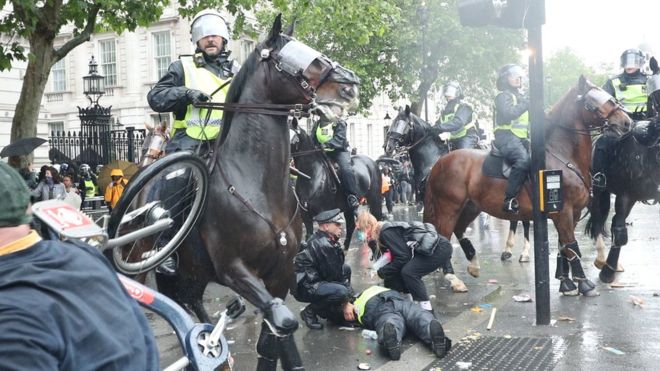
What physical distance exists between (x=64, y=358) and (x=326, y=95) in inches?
137

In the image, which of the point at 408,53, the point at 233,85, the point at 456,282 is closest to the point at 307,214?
the point at 456,282

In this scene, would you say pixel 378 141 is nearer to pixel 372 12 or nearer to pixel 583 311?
pixel 372 12

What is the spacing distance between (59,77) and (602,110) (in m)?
38.5

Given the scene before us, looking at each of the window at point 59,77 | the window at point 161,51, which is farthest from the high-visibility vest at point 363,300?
the window at point 59,77

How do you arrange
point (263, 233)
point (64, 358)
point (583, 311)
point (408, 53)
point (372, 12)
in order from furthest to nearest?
point (408, 53) < point (372, 12) < point (583, 311) < point (263, 233) < point (64, 358)

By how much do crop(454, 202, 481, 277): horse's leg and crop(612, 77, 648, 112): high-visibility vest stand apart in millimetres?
2497

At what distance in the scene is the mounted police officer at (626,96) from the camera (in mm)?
10031

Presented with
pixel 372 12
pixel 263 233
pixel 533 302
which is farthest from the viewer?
pixel 372 12

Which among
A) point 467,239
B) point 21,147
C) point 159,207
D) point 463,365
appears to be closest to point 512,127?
point 467,239

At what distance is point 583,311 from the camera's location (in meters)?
7.82

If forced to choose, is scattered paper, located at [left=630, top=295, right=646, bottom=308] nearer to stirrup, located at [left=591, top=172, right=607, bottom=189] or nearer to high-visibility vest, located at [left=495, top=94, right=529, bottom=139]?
stirrup, located at [left=591, top=172, right=607, bottom=189]

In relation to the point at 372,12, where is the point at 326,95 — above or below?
below

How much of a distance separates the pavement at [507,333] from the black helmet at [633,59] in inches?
110

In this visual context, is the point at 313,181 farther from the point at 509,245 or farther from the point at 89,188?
the point at 89,188
